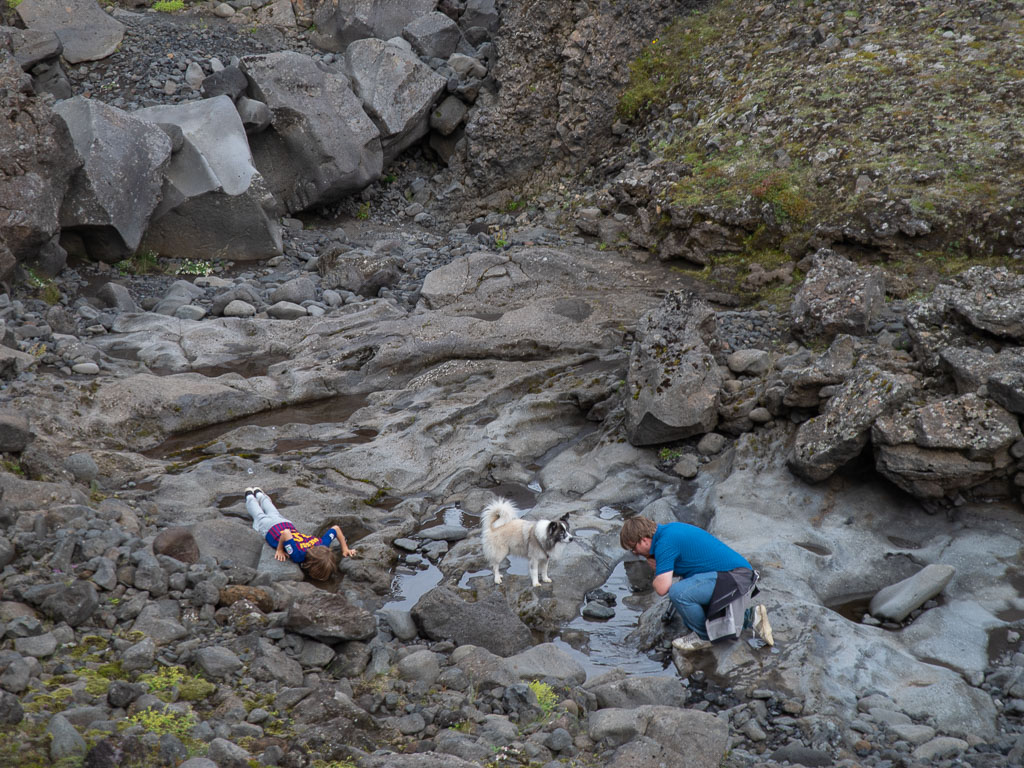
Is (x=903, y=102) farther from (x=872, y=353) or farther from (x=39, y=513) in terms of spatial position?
(x=39, y=513)

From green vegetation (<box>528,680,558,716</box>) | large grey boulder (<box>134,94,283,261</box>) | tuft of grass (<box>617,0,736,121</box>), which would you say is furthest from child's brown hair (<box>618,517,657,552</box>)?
tuft of grass (<box>617,0,736,121</box>)

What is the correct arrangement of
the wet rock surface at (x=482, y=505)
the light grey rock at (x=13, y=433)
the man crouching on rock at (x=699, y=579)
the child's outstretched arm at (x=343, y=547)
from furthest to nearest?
the child's outstretched arm at (x=343, y=547)
the light grey rock at (x=13, y=433)
the man crouching on rock at (x=699, y=579)
the wet rock surface at (x=482, y=505)

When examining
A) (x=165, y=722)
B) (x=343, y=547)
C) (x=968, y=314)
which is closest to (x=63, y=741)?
(x=165, y=722)

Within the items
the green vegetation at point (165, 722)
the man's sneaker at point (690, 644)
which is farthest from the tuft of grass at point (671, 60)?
the green vegetation at point (165, 722)

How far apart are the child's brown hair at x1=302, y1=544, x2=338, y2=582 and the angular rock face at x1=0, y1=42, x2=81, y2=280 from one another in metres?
11.1

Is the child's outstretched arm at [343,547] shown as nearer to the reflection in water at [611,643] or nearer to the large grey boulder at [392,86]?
the reflection in water at [611,643]

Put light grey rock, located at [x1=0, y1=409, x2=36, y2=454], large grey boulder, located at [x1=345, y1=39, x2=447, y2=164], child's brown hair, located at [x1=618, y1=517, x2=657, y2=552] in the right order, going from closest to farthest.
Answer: child's brown hair, located at [x1=618, y1=517, x2=657, y2=552] → light grey rock, located at [x1=0, y1=409, x2=36, y2=454] → large grey boulder, located at [x1=345, y1=39, x2=447, y2=164]

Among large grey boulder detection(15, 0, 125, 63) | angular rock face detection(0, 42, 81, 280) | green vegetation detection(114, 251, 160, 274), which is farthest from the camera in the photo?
large grey boulder detection(15, 0, 125, 63)

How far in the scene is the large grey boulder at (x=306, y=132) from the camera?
2447 cm

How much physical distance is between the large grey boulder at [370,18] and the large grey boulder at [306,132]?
4298mm

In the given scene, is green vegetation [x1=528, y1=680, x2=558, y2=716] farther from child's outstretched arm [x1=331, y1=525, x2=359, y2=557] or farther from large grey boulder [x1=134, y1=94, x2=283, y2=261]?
large grey boulder [x1=134, y1=94, x2=283, y2=261]

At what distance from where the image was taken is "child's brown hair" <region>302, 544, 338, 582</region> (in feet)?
33.5

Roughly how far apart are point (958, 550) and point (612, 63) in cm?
1931

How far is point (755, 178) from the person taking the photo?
19469 mm
